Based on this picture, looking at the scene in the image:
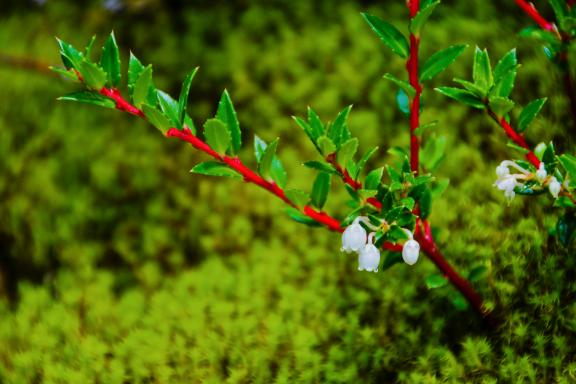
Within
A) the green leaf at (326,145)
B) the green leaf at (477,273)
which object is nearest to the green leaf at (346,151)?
the green leaf at (326,145)

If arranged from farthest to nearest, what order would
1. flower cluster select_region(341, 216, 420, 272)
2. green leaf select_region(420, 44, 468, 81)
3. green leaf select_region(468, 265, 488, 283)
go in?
green leaf select_region(468, 265, 488, 283) < green leaf select_region(420, 44, 468, 81) < flower cluster select_region(341, 216, 420, 272)

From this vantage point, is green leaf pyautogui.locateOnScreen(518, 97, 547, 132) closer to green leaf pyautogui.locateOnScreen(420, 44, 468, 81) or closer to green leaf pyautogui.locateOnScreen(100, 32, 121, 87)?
green leaf pyautogui.locateOnScreen(420, 44, 468, 81)

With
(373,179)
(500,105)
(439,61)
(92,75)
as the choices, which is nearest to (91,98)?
(92,75)

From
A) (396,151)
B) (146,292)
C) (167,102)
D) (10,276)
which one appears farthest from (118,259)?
(396,151)

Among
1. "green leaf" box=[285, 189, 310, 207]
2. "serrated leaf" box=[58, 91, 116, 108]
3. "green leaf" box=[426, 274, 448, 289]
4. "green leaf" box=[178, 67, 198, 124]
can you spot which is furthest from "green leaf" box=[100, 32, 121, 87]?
"green leaf" box=[426, 274, 448, 289]

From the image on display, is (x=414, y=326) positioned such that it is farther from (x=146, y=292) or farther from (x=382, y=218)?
(x=146, y=292)

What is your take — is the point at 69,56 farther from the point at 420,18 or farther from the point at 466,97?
the point at 466,97

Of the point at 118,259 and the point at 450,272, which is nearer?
the point at 450,272
